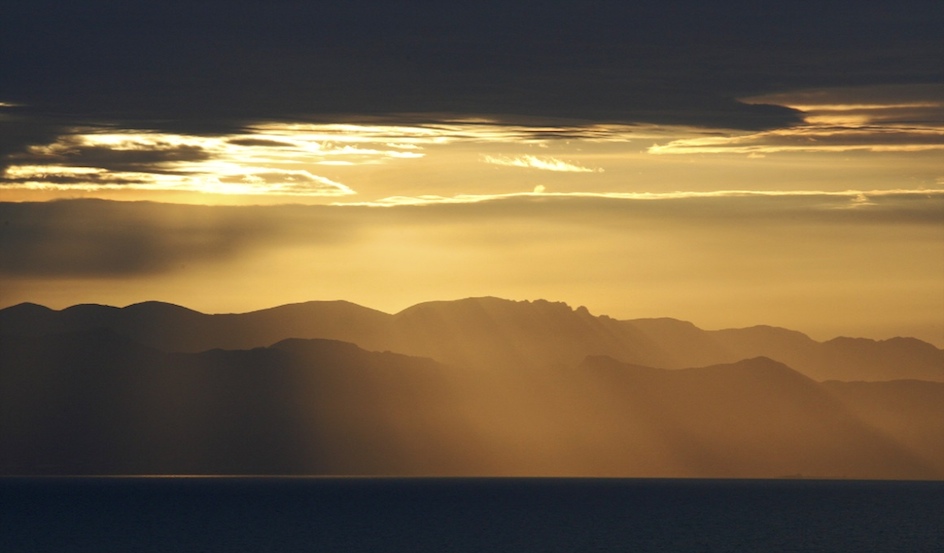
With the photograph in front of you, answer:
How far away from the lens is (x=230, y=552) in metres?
178

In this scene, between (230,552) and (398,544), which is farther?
(398,544)

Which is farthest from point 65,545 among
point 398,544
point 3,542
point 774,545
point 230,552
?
point 774,545

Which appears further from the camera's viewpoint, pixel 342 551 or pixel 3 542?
pixel 3 542

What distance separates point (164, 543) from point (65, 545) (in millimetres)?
11888

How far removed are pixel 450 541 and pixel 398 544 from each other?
896 cm

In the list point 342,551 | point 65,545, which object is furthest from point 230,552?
point 65,545

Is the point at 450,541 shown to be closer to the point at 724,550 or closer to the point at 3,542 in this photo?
the point at 724,550

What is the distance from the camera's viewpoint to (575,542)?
194 meters

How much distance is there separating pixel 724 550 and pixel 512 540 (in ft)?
94.6

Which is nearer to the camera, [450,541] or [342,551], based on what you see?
[342,551]

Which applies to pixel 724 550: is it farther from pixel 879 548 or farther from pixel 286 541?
pixel 286 541

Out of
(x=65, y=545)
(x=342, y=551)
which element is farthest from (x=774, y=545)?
(x=65, y=545)

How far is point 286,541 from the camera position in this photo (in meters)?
196

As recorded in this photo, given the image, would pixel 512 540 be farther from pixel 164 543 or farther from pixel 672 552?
pixel 164 543
